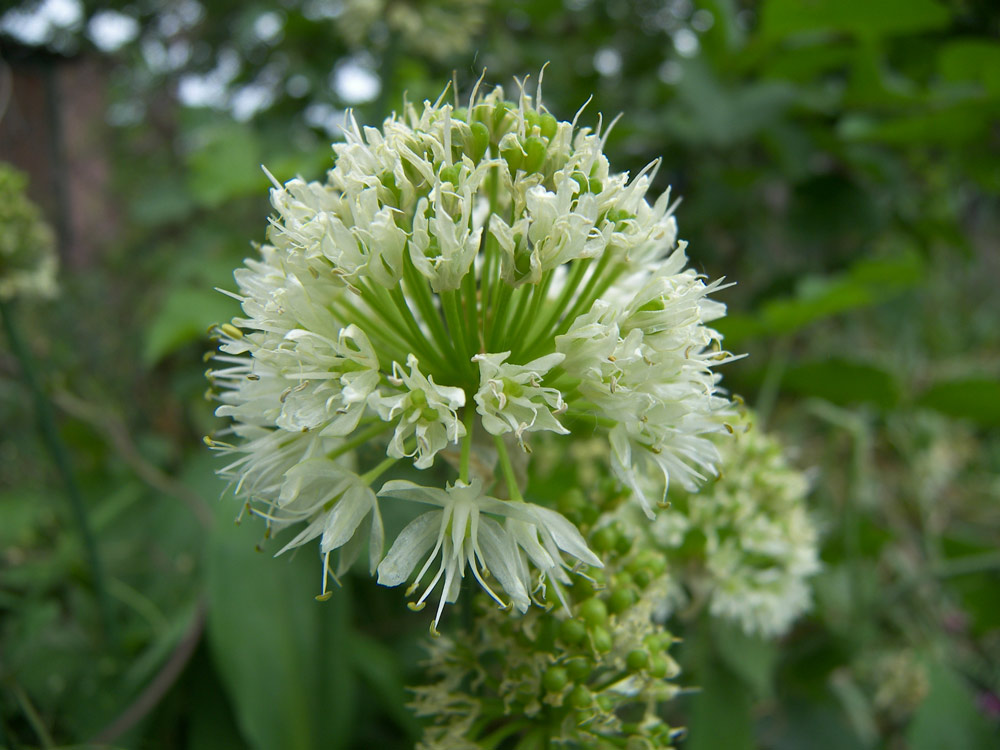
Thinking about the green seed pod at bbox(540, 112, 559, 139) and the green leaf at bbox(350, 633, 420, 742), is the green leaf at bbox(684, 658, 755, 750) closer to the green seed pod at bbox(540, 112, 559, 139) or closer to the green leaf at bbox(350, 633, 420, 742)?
the green leaf at bbox(350, 633, 420, 742)

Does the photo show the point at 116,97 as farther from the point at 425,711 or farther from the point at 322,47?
the point at 425,711

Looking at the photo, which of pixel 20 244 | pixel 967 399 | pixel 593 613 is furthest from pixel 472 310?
pixel 967 399

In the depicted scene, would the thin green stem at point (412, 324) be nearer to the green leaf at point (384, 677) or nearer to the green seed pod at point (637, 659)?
the green seed pod at point (637, 659)

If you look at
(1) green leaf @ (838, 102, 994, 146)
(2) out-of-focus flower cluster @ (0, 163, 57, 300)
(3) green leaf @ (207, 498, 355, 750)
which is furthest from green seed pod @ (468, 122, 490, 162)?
(1) green leaf @ (838, 102, 994, 146)

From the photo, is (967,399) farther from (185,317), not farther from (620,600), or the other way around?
(185,317)

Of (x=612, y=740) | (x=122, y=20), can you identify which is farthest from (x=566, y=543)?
(x=122, y=20)
